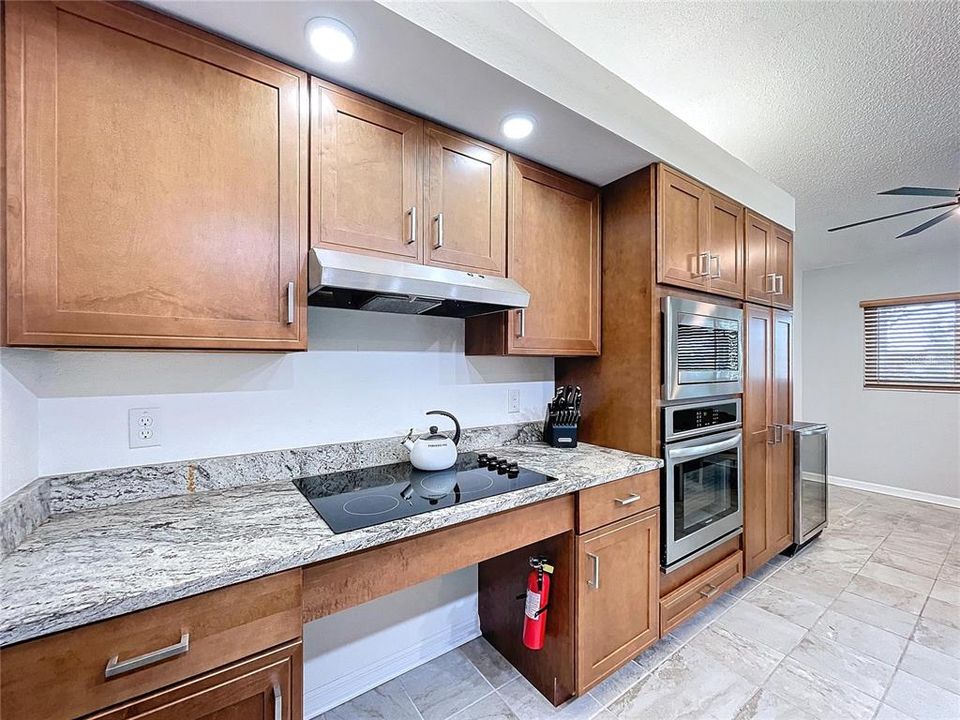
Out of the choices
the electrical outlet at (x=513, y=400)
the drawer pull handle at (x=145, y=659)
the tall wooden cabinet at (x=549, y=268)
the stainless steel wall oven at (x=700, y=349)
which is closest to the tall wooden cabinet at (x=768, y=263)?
the stainless steel wall oven at (x=700, y=349)

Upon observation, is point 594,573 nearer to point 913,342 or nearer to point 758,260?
point 758,260

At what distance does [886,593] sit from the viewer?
2449mm

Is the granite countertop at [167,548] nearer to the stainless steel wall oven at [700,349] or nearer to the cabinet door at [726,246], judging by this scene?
the stainless steel wall oven at [700,349]

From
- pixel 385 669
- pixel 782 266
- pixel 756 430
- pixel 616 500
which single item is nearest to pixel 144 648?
pixel 385 669

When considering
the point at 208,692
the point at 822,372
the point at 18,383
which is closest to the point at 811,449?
the point at 822,372

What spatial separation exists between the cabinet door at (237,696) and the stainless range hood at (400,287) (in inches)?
37.5

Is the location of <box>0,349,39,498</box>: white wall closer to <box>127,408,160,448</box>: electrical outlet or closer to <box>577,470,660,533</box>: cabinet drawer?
<box>127,408,160,448</box>: electrical outlet

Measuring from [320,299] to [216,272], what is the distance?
1.30 feet

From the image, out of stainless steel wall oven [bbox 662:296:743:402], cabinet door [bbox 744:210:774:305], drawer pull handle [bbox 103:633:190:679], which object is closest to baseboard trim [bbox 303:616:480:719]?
drawer pull handle [bbox 103:633:190:679]

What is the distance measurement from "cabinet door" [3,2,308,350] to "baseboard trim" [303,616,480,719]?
1.37 m

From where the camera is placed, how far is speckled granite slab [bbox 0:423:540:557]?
1.04m

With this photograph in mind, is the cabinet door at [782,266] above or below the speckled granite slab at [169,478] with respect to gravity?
above

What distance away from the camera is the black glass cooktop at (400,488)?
1212mm

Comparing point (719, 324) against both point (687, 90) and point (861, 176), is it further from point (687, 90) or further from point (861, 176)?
point (861, 176)
